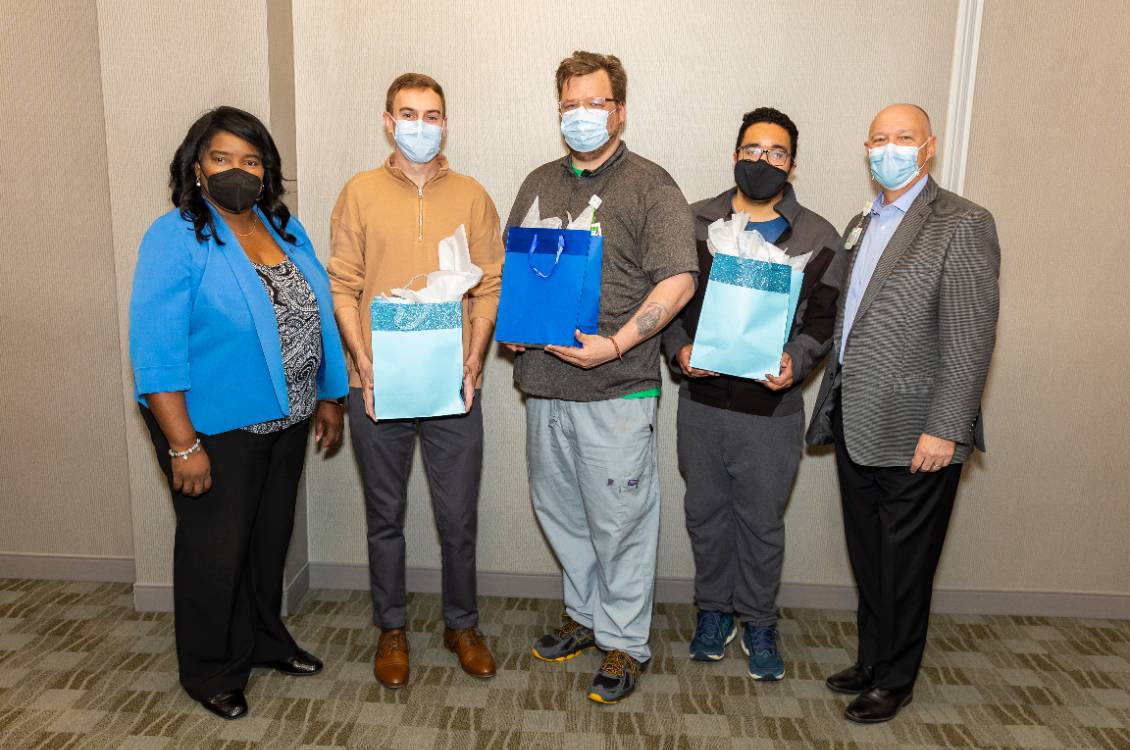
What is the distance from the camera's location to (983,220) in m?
2.12

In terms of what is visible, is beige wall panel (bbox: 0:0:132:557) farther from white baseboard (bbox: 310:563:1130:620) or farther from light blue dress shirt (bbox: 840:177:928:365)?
light blue dress shirt (bbox: 840:177:928:365)


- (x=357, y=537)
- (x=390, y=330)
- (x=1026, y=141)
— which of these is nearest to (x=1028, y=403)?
(x=1026, y=141)

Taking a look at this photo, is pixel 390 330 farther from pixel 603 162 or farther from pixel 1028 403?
pixel 1028 403

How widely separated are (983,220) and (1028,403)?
119cm

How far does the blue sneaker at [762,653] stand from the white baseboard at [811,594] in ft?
1.57

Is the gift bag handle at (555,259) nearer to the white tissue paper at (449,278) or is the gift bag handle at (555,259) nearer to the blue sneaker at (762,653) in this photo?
the white tissue paper at (449,278)

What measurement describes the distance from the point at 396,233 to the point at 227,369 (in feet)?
2.10

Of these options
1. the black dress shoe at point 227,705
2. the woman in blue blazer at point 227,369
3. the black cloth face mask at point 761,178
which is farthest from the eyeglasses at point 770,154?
the black dress shoe at point 227,705

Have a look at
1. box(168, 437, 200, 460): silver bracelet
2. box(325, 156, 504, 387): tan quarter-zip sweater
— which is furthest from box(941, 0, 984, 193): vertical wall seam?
box(168, 437, 200, 460): silver bracelet

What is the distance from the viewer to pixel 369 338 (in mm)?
2521

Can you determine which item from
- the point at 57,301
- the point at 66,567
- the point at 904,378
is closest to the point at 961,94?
the point at 904,378

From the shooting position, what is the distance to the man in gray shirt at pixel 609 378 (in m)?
2.28

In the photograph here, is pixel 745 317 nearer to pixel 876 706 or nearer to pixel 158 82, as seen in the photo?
pixel 876 706

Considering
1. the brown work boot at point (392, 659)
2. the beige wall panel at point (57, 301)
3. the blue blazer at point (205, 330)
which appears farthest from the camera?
the beige wall panel at point (57, 301)
